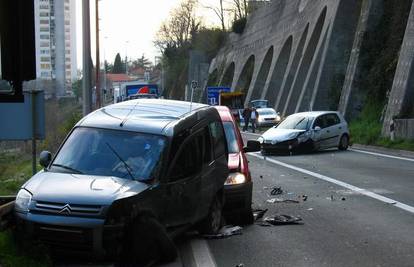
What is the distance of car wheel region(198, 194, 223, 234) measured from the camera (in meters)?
8.60

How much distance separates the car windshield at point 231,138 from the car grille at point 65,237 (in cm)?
419

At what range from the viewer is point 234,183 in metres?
9.54

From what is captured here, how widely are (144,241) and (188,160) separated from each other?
1.62m

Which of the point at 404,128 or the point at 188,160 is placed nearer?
the point at 188,160

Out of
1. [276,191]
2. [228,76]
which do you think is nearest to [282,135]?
[276,191]

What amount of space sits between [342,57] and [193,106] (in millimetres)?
35072

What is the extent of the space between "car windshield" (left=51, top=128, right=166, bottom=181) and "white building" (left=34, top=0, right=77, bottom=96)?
7594 millimetres

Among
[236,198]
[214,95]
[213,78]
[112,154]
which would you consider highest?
[112,154]

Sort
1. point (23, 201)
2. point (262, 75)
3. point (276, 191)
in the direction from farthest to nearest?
point (262, 75) → point (276, 191) → point (23, 201)

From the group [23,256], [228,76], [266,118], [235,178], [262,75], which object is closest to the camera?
[23,256]

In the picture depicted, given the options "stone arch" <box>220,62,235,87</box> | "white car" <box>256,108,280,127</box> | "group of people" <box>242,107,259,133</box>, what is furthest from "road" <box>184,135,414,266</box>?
"stone arch" <box>220,62,235,87</box>

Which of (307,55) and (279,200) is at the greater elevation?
(307,55)

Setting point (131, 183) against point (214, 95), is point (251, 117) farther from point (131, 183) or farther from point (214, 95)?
point (131, 183)

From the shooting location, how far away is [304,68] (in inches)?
1959
